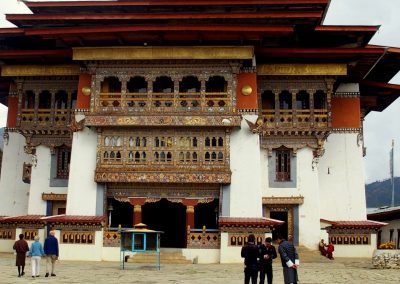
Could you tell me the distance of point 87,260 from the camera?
24500 millimetres

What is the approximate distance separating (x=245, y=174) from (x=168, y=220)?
22.9 ft

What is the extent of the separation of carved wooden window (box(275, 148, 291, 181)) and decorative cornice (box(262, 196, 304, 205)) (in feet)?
3.11

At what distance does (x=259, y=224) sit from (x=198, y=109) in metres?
5.41

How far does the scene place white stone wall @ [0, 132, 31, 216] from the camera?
2975 centimetres

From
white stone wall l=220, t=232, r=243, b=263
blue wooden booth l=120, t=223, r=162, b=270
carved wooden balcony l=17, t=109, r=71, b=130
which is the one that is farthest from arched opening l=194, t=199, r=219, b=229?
blue wooden booth l=120, t=223, r=162, b=270

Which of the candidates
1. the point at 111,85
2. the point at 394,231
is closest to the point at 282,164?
the point at 111,85

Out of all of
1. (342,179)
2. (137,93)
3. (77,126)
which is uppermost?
(137,93)

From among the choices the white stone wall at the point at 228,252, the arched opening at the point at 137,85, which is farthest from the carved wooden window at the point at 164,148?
the white stone wall at the point at 228,252

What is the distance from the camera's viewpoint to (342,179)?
94.1ft

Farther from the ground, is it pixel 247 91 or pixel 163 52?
pixel 163 52

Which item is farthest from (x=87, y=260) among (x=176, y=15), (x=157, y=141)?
(x=176, y=15)

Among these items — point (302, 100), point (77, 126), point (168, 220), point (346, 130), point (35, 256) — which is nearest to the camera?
point (35, 256)

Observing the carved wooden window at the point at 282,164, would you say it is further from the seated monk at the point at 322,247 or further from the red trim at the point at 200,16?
the red trim at the point at 200,16

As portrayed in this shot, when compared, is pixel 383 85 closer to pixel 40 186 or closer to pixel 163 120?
pixel 163 120
